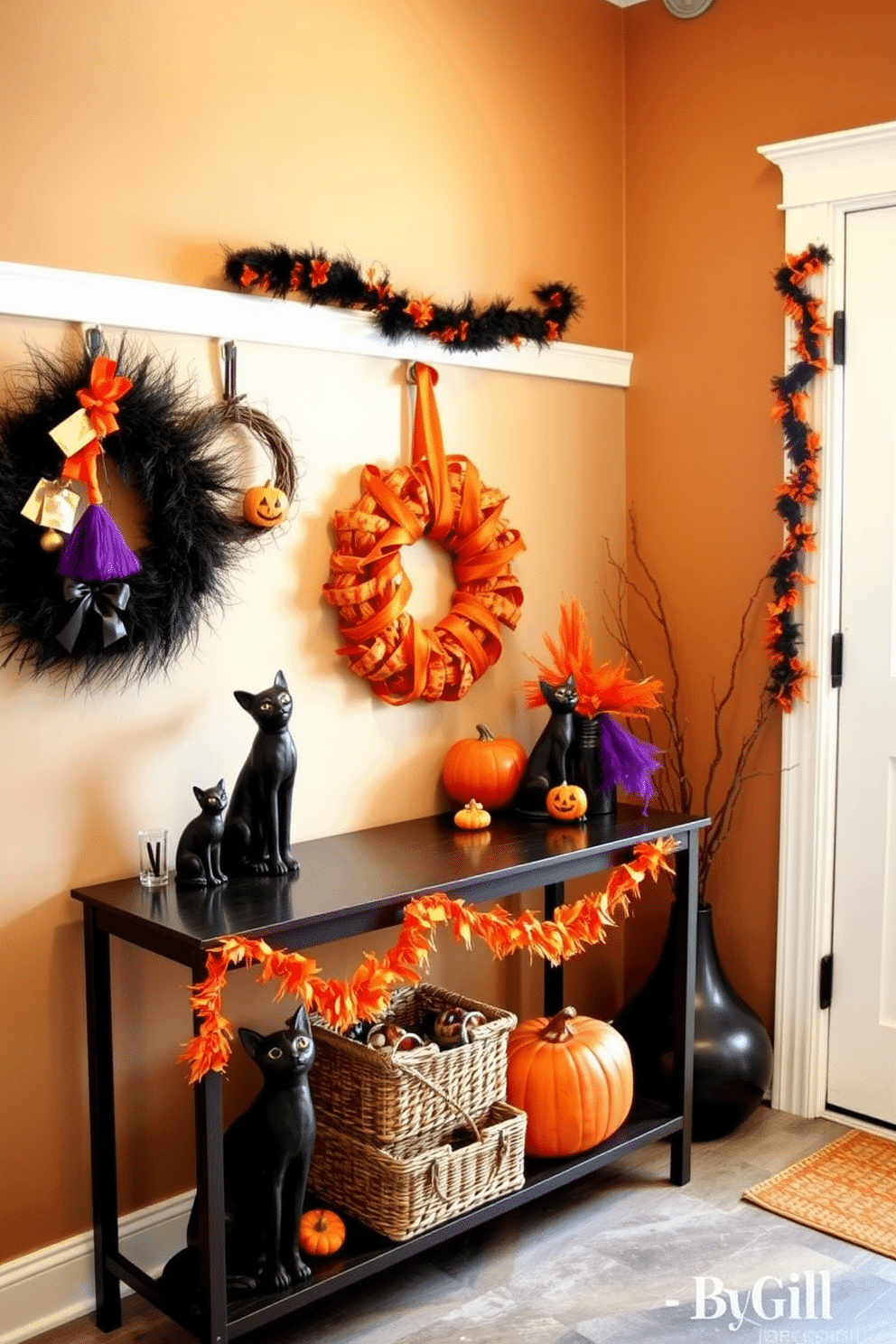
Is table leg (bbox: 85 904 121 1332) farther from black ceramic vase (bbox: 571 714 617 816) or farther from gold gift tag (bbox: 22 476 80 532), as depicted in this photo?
black ceramic vase (bbox: 571 714 617 816)

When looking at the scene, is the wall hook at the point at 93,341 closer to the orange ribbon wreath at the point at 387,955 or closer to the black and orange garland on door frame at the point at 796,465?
the orange ribbon wreath at the point at 387,955

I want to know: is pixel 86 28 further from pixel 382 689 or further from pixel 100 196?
pixel 382 689

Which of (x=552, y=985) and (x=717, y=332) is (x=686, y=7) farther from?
(x=552, y=985)

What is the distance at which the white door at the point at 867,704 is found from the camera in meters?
3.06

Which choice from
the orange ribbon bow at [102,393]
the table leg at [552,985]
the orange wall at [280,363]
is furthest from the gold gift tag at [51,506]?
the table leg at [552,985]

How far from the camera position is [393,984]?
2.89 meters

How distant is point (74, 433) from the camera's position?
2271 mm

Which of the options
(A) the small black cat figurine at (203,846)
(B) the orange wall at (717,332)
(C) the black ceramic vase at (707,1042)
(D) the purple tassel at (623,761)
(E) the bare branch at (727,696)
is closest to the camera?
(A) the small black cat figurine at (203,846)

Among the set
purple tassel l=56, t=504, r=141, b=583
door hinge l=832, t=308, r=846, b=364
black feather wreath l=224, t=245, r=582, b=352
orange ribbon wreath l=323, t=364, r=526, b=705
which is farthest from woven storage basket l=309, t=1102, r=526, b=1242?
door hinge l=832, t=308, r=846, b=364

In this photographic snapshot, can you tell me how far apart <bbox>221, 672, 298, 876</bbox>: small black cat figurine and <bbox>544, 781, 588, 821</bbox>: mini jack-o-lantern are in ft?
2.27

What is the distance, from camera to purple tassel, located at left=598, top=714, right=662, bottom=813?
118 inches

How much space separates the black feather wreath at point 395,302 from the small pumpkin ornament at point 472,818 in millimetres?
1029

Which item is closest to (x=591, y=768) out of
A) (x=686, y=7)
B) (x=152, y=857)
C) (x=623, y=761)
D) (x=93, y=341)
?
(x=623, y=761)

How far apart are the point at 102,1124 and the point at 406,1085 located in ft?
1.83
